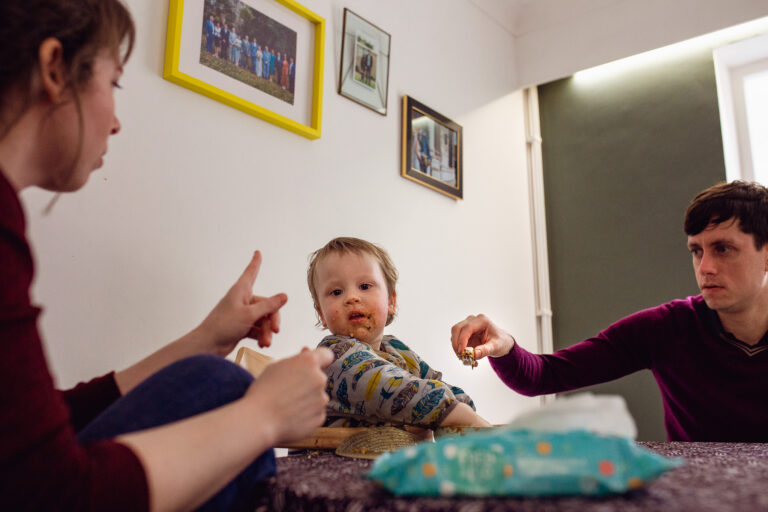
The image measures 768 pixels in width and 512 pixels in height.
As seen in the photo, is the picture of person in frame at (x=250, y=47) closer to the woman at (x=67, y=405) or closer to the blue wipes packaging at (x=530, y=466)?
the woman at (x=67, y=405)

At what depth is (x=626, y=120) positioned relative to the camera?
2.82 metres

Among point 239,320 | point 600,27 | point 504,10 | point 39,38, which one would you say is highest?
point 504,10

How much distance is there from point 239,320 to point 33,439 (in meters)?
0.50

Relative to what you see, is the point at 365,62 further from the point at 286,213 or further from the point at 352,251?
the point at 352,251

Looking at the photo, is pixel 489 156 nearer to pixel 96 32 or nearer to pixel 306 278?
pixel 306 278

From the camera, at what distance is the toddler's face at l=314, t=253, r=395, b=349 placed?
1397 millimetres

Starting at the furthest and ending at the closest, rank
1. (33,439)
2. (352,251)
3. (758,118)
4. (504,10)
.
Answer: (504,10) → (758,118) → (352,251) → (33,439)

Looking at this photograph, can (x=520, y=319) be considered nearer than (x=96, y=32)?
No

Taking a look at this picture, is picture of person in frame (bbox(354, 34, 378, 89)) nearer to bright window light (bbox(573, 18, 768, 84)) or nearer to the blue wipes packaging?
bright window light (bbox(573, 18, 768, 84))

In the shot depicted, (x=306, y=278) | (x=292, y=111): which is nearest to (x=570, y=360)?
(x=306, y=278)

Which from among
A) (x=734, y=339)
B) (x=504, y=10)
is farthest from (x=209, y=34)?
(x=504, y=10)

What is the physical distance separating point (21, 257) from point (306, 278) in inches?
47.4

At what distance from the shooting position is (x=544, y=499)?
0.55 m

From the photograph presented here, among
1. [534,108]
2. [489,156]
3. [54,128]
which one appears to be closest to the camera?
[54,128]
